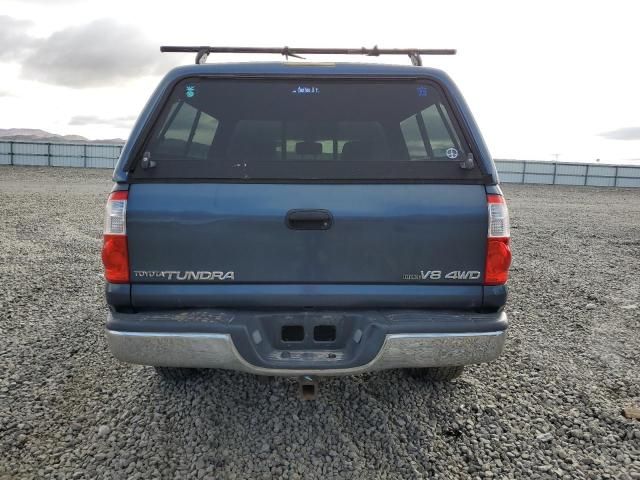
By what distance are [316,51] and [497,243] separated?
6.24 ft

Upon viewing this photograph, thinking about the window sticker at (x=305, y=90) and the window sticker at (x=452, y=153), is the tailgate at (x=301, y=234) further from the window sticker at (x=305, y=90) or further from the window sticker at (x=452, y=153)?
the window sticker at (x=305, y=90)

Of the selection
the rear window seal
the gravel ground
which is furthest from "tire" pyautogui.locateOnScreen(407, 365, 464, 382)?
the rear window seal

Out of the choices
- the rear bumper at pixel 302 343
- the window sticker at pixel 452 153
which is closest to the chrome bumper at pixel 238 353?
the rear bumper at pixel 302 343

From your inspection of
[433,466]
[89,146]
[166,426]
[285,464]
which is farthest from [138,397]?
[89,146]

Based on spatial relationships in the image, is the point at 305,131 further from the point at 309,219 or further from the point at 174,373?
the point at 174,373

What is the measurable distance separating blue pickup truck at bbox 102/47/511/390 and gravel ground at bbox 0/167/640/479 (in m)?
0.59

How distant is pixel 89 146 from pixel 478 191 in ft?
117

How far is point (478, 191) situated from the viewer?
2631mm

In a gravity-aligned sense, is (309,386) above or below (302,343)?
below

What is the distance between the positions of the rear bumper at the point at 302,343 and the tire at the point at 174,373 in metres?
0.90

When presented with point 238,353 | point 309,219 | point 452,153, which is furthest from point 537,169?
point 238,353

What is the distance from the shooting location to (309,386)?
2.68 metres

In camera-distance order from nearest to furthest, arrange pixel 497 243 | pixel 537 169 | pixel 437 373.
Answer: pixel 497 243, pixel 437 373, pixel 537 169

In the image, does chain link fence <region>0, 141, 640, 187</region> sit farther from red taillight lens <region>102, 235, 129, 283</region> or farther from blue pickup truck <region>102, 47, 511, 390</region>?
red taillight lens <region>102, 235, 129, 283</region>
